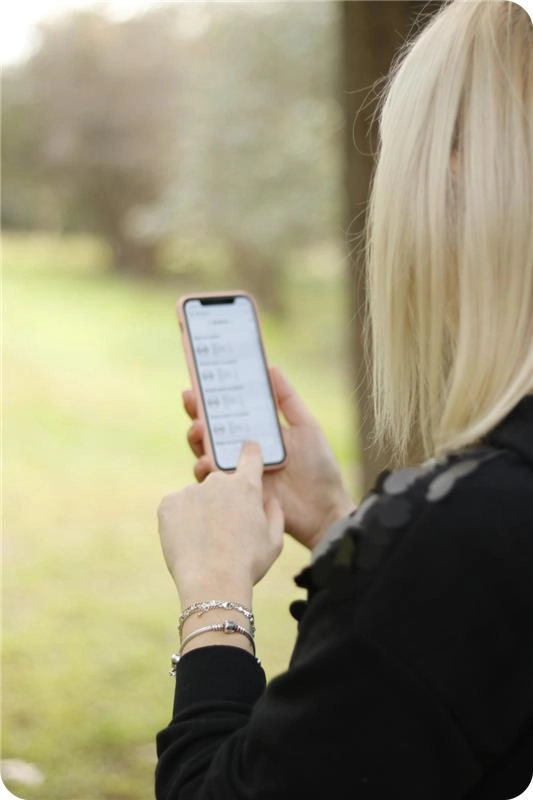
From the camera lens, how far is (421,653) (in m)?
0.84

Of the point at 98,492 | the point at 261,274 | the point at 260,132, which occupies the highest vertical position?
the point at 260,132

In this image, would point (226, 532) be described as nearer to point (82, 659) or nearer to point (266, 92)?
point (82, 659)

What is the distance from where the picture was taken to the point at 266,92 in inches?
370

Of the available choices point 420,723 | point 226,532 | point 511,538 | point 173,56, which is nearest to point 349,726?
point 420,723

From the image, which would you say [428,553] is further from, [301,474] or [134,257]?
[134,257]

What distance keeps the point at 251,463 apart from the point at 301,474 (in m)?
0.21

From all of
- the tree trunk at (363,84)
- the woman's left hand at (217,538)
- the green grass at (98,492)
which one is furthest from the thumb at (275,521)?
the green grass at (98,492)

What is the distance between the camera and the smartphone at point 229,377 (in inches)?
58.2

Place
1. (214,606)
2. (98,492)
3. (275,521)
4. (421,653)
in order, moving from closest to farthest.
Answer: (421,653) < (214,606) < (275,521) < (98,492)

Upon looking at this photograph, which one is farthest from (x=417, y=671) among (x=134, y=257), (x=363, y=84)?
(x=134, y=257)

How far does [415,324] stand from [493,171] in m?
0.16

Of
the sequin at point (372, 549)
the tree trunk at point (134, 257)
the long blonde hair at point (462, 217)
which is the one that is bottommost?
the tree trunk at point (134, 257)

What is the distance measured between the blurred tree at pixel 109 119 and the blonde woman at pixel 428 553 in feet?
28.2

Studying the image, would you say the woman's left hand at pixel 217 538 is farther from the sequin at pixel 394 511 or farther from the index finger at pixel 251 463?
the sequin at pixel 394 511
